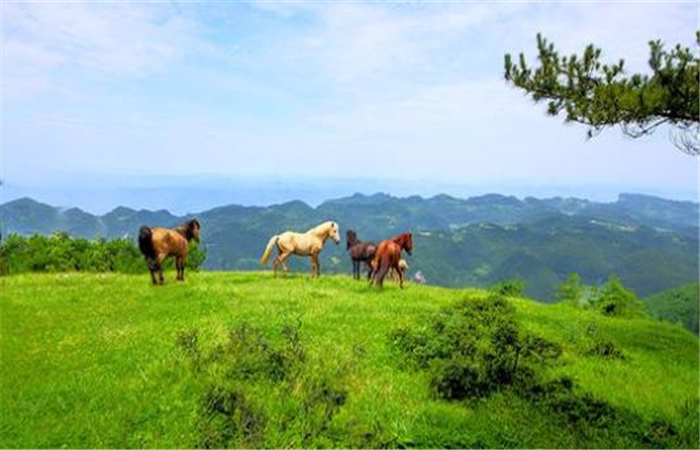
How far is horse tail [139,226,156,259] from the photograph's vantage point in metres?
22.9

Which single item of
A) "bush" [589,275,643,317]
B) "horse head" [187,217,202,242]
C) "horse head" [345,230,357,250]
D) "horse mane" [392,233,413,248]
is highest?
"horse head" [187,217,202,242]

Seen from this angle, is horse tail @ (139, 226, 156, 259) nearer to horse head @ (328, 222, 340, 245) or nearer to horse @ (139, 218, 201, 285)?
horse @ (139, 218, 201, 285)

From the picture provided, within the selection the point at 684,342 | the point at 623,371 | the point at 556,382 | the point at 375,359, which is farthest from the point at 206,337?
the point at 684,342

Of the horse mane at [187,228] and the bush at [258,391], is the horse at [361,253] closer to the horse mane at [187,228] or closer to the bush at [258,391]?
the horse mane at [187,228]

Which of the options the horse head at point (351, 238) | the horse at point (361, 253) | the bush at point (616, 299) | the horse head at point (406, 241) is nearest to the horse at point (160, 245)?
the horse at point (361, 253)

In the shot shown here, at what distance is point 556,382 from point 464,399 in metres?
2.47

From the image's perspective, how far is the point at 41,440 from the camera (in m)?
12.0

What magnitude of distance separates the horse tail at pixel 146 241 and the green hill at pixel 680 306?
94392 millimetres

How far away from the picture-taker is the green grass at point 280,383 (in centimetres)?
1201

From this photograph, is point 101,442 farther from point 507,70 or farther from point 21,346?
point 507,70

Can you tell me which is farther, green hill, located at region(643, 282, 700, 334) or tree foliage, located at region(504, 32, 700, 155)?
green hill, located at region(643, 282, 700, 334)

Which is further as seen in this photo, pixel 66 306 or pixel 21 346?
pixel 66 306

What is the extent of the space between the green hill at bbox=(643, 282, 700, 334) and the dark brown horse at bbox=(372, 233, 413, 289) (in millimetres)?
86279

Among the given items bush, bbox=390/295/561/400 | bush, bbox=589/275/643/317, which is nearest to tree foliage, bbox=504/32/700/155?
bush, bbox=390/295/561/400
